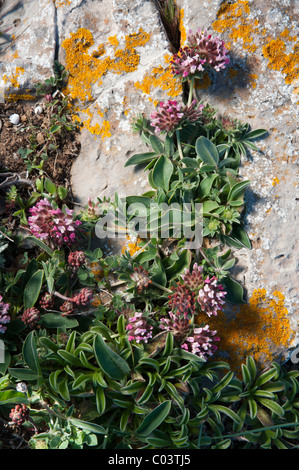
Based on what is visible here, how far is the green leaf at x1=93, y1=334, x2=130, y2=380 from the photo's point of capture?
9.63 ft

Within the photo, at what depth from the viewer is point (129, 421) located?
3.20 metres

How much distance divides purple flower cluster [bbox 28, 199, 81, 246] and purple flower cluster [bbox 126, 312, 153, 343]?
2.66ft

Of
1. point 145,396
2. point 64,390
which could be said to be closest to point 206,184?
point 145,396

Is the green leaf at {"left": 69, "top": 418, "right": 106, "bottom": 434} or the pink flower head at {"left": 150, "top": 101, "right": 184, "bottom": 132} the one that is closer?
the green leaf at {"left": 69, "top": 418, "right": 106, "bottom": 434}

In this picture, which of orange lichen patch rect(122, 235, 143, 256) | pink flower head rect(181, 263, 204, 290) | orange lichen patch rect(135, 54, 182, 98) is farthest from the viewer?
orange lichen patch rect(135, 54, 182, 98)

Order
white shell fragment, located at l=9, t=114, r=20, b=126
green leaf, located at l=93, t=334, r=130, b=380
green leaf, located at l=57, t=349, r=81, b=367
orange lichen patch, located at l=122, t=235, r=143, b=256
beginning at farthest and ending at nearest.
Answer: white shell fragment, located at l=9, t=114, r=20, b=126
orange lichen patch, located at l=122, t=235, r=143, b=256
green leaf, located at l=57, t=349, r=81, b=367
green leaf, located at l=93, t=334, r=130, b=380

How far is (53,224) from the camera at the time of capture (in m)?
3.33

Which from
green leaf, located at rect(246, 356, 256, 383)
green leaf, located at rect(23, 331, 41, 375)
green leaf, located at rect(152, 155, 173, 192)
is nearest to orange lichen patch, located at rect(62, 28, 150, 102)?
green leaf, located at rect(152, 155, 173, 192)

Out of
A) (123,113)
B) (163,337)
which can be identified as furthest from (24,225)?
(163,337)

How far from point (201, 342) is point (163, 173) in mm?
1404

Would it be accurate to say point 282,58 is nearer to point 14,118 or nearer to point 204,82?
point 204,82

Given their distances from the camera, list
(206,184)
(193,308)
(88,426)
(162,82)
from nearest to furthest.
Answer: (88,426), (193,308), (206,184), (162,82)

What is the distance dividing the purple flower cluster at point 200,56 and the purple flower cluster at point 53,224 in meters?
1.53

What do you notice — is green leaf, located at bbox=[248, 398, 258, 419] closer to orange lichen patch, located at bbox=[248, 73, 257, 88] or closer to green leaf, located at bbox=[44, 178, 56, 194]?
green leaf, located at bbox=[44, 178, 56, 194]
